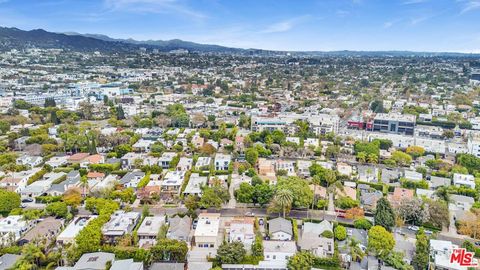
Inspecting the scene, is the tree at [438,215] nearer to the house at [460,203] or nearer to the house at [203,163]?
the house at [460,203]

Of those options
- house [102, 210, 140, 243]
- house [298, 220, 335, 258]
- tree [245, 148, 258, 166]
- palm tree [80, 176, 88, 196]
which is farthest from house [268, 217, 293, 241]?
palm tree [80, 176, 88, 196]

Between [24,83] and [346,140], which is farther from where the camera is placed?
[24,83]

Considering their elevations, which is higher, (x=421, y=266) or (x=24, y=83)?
(x=24, y=83)

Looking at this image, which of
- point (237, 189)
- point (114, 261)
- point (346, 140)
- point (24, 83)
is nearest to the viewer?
point (114, 261)

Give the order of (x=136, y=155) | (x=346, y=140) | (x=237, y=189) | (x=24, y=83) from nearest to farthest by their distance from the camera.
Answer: (x=237, y=189) → (x=136, y=155) → (x=346, y=140) → (x=24, y=83)

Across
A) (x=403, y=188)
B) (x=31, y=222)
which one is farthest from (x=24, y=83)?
(x=403, y=188)

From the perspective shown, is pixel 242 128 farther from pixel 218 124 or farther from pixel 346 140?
pixel 346 140
